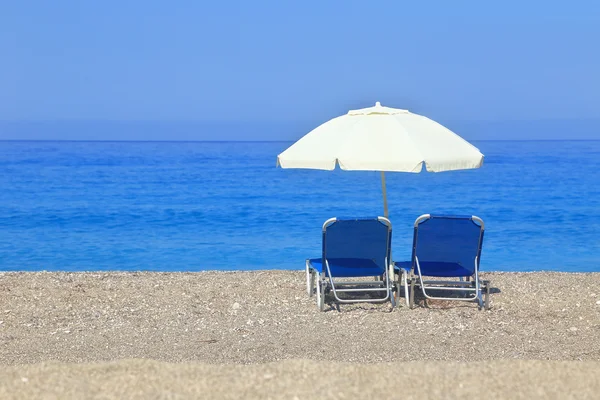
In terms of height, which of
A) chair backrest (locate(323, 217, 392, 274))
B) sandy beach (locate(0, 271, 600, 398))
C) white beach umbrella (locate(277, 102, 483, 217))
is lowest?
sandy beach (locate(0, 271, 600, 398))

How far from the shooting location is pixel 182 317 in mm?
6309

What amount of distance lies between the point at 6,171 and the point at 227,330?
3578 cm

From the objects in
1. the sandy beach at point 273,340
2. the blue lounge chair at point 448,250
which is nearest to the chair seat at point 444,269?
the blue lounge chair at point 448,250

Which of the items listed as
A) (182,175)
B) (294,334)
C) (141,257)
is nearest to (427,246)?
(294,334)

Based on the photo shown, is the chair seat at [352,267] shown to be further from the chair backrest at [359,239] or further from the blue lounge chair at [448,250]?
the blue lounge chair at [448,250]

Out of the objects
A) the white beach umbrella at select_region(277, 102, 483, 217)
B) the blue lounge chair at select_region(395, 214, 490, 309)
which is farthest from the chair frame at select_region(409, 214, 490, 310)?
the white beach umbrella at select_region(277, 102, 483, 217)

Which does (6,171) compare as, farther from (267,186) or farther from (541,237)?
(541,237)

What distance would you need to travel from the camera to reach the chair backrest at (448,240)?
256 inches

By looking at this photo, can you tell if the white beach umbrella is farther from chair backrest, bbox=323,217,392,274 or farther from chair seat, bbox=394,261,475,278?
chair seat, bbox=394,261,475,278

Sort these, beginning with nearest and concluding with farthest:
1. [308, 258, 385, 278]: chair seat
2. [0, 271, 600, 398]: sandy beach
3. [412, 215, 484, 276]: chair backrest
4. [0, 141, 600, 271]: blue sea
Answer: [0, 271, 600, 398]: sandy beach
[412, 215, 484, 276]: chair backrest
[308, 258, 385, 278]: chair seat
[0, 141, 600, 271]: blue sea

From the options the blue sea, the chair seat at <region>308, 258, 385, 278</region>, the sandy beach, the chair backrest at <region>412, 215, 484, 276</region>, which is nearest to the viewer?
the sandy beach

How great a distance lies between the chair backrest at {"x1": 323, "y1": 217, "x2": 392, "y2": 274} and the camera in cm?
651

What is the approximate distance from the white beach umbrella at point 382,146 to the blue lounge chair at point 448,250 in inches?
18.9

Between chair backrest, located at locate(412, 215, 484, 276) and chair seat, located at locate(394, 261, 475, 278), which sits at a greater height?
chair backrest, located at locate(412, 215, 484, 276)
